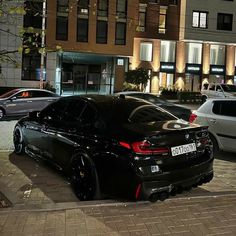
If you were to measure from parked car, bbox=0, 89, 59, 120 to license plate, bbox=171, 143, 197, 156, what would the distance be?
1338 centimetres

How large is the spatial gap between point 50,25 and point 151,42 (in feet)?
37.7

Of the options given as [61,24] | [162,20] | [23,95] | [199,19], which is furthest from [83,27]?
[23,95]

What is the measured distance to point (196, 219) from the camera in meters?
5.53

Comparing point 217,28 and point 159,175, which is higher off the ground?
point 217,28

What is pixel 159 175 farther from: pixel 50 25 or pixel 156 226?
pixel 50 25

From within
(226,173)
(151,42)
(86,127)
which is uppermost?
(151,42)

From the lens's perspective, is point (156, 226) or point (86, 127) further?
point (86, 127)

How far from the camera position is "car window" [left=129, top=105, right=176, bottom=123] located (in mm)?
6641

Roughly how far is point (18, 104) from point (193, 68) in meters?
32.7

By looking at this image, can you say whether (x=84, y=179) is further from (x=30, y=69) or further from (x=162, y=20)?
(x=162, y=20)

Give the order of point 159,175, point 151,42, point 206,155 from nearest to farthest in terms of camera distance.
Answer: point 159,175, point 206,155, point 151,42

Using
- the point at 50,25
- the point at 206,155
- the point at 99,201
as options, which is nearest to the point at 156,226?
the point at 99,201

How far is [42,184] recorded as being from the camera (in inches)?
293

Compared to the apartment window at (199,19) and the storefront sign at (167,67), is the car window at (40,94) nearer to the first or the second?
the storefront sign at (167,67)
